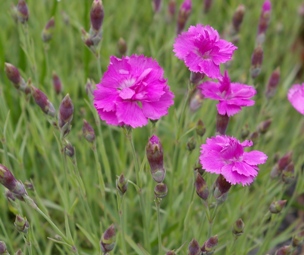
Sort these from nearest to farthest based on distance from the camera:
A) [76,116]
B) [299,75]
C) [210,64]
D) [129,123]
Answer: [129,123]
[210,64]
[76,116]
[299,75]

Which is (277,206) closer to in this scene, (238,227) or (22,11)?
(238,227)

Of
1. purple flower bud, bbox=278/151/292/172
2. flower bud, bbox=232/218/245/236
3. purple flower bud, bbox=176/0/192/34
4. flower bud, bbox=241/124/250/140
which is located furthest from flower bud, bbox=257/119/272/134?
flower bud, bbox=232/218/245/236

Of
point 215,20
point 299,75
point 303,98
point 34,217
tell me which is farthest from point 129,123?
point 299,75

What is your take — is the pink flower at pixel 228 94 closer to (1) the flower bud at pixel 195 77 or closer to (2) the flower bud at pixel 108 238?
(1) the flower bud at pixel 195 77

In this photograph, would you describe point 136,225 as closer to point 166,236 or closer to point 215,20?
point 166,236

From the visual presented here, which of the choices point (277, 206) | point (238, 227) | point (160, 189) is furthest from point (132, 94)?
point (277, 206)

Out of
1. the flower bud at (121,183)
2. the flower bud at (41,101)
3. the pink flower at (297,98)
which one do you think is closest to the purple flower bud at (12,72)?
the flower bud at (41,101)

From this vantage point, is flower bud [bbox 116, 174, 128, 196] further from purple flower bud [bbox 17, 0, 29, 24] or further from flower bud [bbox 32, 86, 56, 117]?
purple flower bud [bbox 17, 0, 29, 24]

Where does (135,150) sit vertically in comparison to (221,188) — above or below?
below
